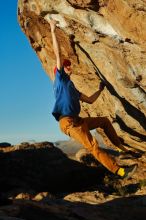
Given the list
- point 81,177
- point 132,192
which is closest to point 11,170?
point 81,177

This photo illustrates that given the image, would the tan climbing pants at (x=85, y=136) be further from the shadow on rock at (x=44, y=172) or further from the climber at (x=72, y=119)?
the shadow on rock at (x=44, y=172)

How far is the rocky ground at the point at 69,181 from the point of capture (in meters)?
13.5

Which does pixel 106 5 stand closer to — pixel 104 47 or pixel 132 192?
pixel 104 47

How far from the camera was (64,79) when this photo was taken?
467 inches

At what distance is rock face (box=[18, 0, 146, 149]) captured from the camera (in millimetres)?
13070

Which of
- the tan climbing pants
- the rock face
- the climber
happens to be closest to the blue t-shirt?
the climber

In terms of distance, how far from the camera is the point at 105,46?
48.0ft

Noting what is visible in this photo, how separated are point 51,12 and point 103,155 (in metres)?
5.86

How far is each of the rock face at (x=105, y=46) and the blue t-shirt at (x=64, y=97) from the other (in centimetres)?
266

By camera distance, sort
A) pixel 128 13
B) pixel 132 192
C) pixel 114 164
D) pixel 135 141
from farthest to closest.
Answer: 1. pixel 135 141
2. pixel 132 192
3. pixel 128 13
4. pixel 114 164

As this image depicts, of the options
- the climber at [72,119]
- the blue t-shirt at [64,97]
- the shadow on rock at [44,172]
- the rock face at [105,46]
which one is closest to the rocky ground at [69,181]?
the shadow on rock at [44,172]

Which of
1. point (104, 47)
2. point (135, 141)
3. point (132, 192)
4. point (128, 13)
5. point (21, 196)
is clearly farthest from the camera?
point (135, 141)

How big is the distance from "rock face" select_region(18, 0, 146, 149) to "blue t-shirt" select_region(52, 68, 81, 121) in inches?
105

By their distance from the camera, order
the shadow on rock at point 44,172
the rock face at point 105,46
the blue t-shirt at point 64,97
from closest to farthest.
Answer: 1. the blue t-shirt at point 64,97
2. the rock face at point 105,46
3. the shadow on rock at point 44,172
